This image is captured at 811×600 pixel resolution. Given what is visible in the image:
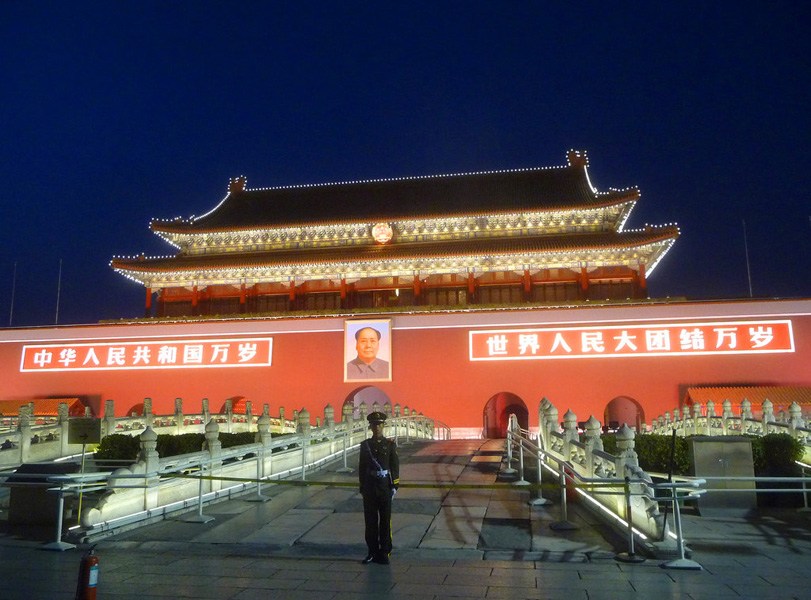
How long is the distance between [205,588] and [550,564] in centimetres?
315

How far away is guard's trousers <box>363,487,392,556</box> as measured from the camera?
666 centimetres

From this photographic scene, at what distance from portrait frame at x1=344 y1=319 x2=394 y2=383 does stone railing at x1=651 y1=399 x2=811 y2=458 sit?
958 centimetres

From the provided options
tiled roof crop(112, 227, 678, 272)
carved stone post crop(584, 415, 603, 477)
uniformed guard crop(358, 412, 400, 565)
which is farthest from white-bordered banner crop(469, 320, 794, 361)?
uniformed guard crop(358, 412, 400, 565)

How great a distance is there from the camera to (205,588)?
→ 18.9 ft

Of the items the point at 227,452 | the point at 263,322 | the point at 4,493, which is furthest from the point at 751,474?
the point at 263,322

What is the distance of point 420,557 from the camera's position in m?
6.93

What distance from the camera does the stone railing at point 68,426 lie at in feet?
52.7

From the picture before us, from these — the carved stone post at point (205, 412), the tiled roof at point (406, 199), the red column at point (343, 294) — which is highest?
the tiled roof at point (406, 199)

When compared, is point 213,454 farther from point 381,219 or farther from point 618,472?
point 381,219

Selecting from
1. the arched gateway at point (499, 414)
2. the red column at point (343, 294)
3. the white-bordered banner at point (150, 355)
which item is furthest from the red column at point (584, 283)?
the white-bordered banner at point (150, 355)

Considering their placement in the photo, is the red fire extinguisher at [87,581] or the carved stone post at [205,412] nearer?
the red fire extinguisher at [87,581]

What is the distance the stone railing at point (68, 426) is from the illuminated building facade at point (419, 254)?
6.39 meters

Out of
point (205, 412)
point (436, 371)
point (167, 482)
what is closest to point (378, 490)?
point (167, 482)

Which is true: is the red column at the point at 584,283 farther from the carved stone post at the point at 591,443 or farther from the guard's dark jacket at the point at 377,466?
the guard's dark jacket at the point at 377,466
